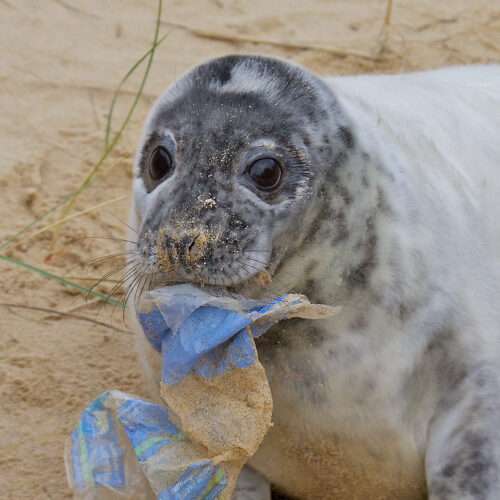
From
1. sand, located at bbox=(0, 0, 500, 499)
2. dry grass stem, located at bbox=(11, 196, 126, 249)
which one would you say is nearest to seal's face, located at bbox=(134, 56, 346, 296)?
sand, located at bbox=(0, 0, 500, 499)

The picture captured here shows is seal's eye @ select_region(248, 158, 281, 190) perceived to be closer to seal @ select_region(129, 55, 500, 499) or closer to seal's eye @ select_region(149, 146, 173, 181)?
seal @ select_region(129, 55, 500, 499)

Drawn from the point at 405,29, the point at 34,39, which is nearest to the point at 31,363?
the point at 34,39

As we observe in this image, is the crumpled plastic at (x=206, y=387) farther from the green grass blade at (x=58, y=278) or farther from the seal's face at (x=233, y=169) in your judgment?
the green grass blade at (x=58, y=278)

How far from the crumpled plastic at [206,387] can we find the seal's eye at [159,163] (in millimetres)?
302

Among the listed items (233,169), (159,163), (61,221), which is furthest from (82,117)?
(233,169)

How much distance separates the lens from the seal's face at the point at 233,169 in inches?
78.5

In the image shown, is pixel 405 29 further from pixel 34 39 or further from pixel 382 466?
pixel 382 466

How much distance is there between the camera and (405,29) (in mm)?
5508

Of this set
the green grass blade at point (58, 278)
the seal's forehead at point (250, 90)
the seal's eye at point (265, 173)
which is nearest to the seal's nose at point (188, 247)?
the seal's eye at point (265, 173)

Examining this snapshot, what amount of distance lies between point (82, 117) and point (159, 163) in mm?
2222

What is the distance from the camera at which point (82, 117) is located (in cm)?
432

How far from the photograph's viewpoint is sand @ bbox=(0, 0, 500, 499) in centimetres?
291

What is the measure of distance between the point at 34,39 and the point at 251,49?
3.55 ft

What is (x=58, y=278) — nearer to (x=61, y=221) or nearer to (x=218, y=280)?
(x=61, y=221)
